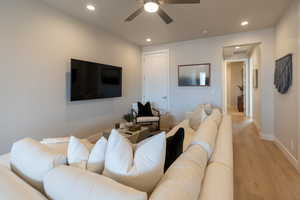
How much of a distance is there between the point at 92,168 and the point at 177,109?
4.34 m

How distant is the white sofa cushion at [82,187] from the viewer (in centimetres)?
61

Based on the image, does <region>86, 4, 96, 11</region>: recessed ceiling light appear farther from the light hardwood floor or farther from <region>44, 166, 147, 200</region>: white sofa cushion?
the light hardwood floor

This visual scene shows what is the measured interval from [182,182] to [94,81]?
3363mm

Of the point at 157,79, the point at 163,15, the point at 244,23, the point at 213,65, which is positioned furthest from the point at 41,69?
the point at 244,23

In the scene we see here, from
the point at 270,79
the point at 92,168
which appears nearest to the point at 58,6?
the point at 92,168

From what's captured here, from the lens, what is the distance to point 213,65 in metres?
4.58

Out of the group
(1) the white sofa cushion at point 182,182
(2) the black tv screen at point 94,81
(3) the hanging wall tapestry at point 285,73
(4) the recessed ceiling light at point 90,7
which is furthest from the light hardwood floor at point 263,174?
(4) the recessed ceiling light at point 90,7

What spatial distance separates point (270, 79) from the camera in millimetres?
3842

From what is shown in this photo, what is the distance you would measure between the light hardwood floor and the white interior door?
2.57 m

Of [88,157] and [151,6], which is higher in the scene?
[151,6]

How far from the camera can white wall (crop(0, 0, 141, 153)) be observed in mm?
2430

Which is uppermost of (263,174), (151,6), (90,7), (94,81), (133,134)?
(90,7)

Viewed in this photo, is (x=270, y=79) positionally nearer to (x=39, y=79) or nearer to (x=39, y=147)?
(x=39, y=147)

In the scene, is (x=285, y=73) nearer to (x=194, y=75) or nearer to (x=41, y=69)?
(x=194, y=75)
